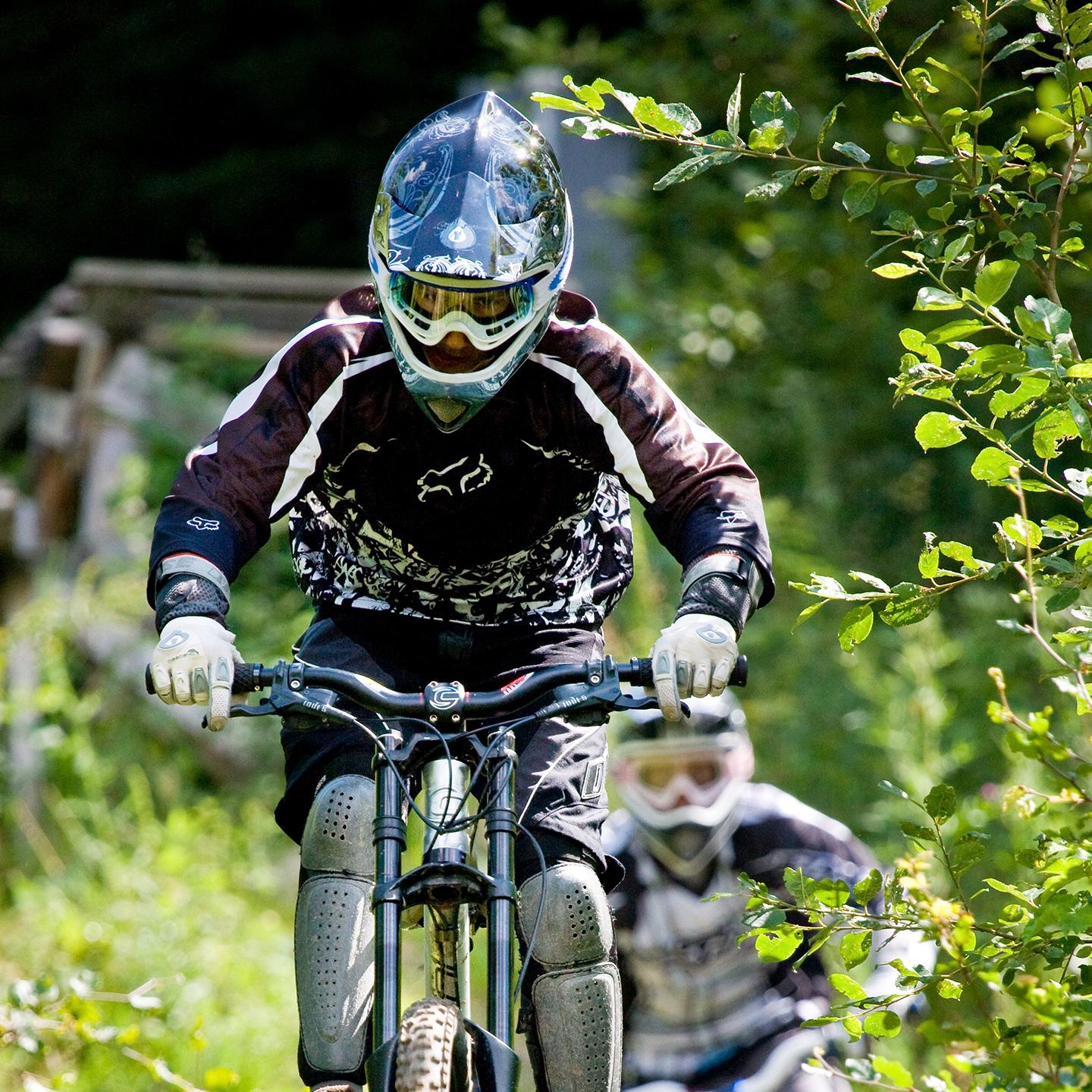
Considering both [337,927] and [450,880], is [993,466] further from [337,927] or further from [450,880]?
[337,927]

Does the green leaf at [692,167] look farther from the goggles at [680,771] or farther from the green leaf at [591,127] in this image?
the goggles at [680,771]

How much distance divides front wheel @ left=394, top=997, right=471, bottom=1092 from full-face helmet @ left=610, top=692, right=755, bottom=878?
10.3 feet

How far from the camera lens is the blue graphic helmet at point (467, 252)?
3070mm

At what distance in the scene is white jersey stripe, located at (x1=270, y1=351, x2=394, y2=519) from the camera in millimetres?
3164

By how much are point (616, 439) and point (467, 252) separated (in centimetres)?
45

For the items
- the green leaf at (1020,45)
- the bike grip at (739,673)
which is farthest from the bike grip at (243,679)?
the green leaf at (1020,45)

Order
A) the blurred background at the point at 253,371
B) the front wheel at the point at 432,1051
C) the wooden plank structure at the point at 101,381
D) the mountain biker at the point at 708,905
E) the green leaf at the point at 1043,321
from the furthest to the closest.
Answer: the wooden plank structure at the point at 101,381 → the blurred background at the point at 253,371 → the mountain biker at the point at 708,905 → the green leaf at the point at 1043,321 → the front wheel at the point at 432,1051

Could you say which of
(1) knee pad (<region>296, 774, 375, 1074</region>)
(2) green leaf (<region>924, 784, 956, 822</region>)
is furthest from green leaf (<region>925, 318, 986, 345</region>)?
(1) knee pad (<region>296, 774, 375, 1074</region>)

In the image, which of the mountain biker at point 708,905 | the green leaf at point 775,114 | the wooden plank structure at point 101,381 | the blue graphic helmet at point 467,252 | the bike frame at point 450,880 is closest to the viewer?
the bike frame at point 450,880

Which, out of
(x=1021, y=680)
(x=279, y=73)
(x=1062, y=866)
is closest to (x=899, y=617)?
(x=1062, y=866)

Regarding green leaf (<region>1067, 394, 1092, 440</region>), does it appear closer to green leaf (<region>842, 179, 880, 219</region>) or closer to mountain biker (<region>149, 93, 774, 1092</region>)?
green leaf (<region>842, 179, 880, 219</region>)

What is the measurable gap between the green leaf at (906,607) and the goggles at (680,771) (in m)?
2.97

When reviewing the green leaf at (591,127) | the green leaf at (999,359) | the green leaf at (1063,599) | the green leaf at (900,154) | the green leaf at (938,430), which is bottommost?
the green leaf at (1063,599)

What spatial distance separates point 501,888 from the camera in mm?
2629
